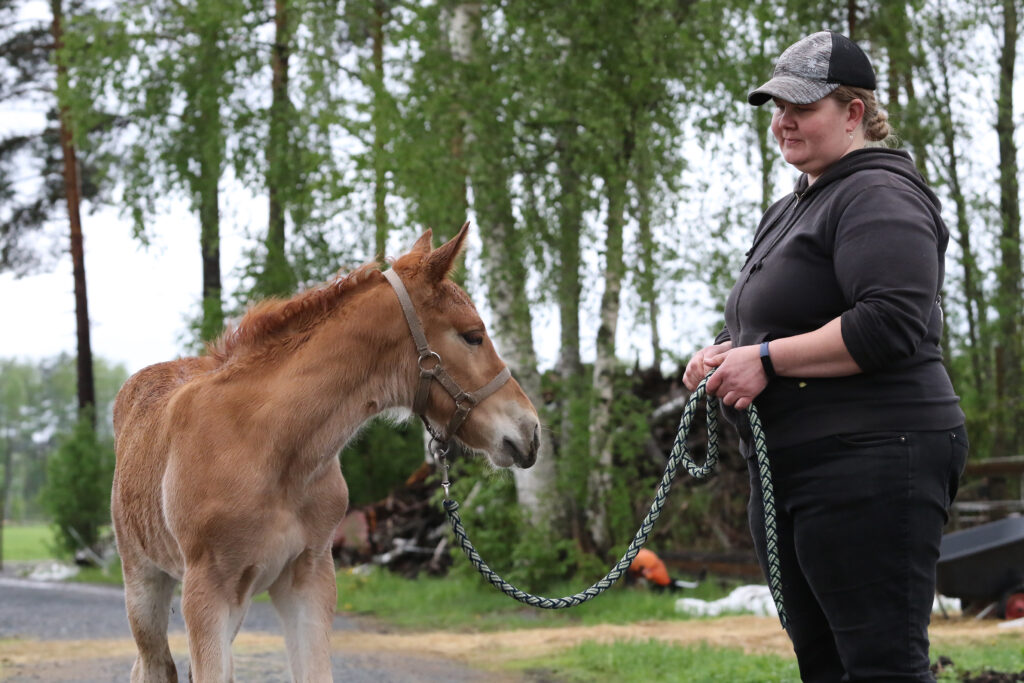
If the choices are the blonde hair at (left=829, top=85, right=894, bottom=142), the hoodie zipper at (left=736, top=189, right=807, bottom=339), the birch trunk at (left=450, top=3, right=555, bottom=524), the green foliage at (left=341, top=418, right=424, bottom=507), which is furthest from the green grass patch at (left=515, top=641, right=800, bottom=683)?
the green foliage at (left=341, top=418, right=424, bottom=507)

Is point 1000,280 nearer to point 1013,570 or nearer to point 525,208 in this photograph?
point 1013,570

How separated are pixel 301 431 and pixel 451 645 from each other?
612 centimetres

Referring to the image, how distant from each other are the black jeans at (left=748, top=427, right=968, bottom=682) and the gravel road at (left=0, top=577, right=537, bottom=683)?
509 centimetres

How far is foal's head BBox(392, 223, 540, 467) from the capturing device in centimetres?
381

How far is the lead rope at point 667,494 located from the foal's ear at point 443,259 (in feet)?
2.22

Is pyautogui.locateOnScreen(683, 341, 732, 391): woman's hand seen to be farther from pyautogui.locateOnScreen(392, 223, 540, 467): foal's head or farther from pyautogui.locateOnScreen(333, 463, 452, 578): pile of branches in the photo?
pyautogui.locateOnScreen(333, 463, 452, 578): pile of branches

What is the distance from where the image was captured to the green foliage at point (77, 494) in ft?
69.3

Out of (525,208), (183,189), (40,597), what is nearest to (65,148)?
(183,189)

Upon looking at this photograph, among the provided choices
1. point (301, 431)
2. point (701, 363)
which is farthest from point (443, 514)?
point (701, 363)

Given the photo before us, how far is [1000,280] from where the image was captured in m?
14.0

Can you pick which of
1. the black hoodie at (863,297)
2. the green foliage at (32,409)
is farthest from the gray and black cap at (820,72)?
the green foliage at (32,409)

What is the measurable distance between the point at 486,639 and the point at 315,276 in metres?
11.1

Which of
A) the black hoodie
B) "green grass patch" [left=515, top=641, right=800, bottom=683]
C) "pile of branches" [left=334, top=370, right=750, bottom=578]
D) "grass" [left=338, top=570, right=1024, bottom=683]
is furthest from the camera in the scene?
"pile of branches" [left=334, top=370, right=750, bottom=578]

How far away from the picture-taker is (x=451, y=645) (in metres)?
9.46
